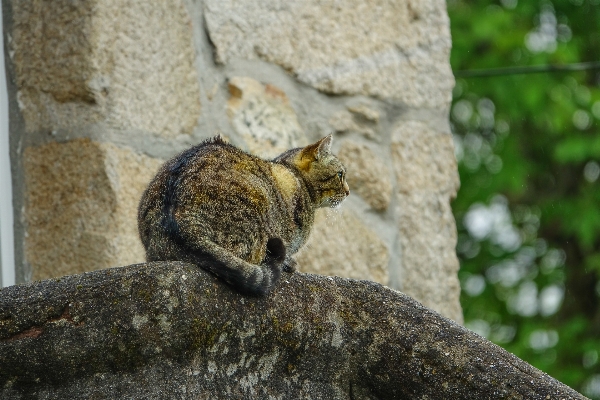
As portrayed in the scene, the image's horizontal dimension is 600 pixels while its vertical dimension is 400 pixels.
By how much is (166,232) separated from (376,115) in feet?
4.34

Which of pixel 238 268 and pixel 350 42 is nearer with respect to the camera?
pixel 238 268

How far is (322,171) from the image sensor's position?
2436 mm

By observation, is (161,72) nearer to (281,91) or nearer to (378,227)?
(281,91)

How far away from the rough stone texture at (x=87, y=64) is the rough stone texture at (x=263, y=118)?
285 mm

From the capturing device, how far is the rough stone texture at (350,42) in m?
2.62

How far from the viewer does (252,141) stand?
2654 millimetres

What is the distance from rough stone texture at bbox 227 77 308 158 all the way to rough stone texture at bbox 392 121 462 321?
15.8 inches

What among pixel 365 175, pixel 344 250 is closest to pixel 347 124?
pixel 365 175

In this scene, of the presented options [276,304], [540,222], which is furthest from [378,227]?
[540,222]

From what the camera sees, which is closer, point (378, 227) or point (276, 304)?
point (276, 304)

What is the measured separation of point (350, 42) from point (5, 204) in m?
1.25

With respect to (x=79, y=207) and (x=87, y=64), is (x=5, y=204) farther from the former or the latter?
(x=87, y=64)

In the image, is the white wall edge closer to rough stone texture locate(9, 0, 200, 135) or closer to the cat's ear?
rough stone texture locate(9, 0, 200, 135)

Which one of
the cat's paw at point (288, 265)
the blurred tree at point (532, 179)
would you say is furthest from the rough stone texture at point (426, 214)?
the blurred tree at point (532, 179)
